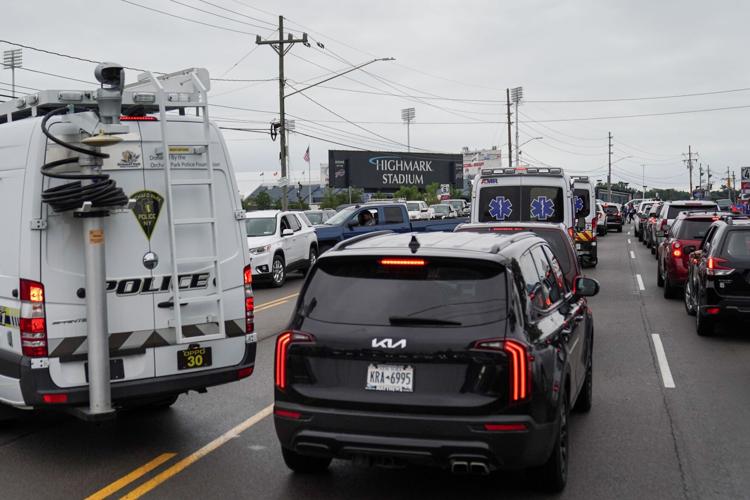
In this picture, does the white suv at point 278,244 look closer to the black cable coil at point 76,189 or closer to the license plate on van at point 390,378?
the black cable coil at point 76,189

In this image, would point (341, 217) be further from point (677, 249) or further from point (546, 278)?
point (546, 278)

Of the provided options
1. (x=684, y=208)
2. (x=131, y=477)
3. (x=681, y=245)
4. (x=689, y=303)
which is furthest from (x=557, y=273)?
(x=684, y=208)

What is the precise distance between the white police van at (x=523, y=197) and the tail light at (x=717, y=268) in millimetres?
7010

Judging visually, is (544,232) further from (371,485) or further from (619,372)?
(371,485)

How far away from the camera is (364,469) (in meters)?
6.48

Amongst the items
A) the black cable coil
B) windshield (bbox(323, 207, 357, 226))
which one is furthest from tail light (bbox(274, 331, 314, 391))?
windshield (bbox(323, 207, 357, 226))

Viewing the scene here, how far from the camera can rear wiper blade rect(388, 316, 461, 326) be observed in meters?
5.27

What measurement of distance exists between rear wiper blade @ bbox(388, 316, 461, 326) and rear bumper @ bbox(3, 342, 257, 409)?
8.18 ft

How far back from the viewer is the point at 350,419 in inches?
208

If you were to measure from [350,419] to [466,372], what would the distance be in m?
0.75

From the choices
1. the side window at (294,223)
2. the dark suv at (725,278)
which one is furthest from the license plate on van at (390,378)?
the side window at (294,223)

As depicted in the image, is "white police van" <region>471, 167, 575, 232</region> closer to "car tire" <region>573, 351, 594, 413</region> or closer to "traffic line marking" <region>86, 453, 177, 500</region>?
"car tire" <region>573, 351, 594, 413</region>

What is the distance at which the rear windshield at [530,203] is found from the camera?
19391 millimetres

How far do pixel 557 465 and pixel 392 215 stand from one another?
21121 mm
